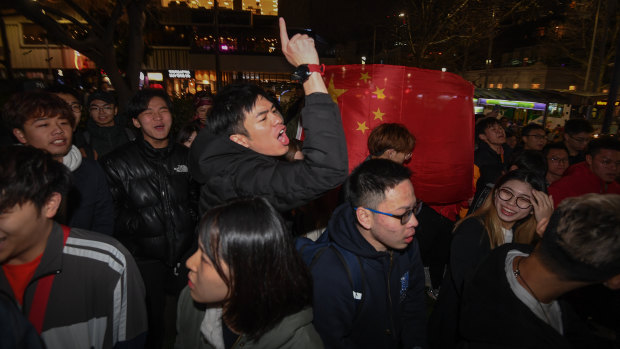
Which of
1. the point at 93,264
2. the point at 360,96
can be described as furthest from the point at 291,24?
the point at 93,264

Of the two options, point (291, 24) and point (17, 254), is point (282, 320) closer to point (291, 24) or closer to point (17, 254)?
point (17, 254)

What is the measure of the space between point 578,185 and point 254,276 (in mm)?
4171

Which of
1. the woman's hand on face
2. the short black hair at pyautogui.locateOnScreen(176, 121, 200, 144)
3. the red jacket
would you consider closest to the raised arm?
the woman's hand on face

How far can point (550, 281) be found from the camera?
155 centimetres

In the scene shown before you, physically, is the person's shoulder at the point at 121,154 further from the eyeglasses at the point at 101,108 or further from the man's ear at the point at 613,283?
the man's ear at the point at 613,283

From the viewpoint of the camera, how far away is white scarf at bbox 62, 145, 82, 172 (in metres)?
2.56

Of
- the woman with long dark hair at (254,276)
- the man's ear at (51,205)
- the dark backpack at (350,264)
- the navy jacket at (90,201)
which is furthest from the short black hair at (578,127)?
the man's ear at (51,205)

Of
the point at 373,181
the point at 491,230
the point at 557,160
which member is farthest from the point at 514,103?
the point at 373,181

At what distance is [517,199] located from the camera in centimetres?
272

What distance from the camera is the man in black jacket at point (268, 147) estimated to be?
151 centimetres

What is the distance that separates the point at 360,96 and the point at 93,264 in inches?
121

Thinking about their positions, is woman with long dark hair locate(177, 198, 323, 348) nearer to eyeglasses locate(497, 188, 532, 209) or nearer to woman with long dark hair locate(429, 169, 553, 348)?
woman with long dark hair locate(429, 169, 553, 348)

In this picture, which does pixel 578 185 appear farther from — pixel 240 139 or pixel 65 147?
pixel 65 147

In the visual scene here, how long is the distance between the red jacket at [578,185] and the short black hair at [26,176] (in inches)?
187
